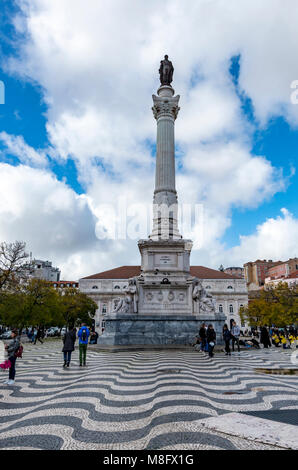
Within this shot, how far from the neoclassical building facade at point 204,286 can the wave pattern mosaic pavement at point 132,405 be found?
2164 inches

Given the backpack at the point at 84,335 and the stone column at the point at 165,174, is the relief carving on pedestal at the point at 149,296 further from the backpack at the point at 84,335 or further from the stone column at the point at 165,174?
the backpack at the point at 84,335

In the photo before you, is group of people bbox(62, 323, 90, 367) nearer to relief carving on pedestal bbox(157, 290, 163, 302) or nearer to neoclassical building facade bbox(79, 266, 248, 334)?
relief carving on pedestal bbox(157, 290, 163, 302)

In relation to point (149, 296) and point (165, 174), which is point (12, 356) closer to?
point (149, 296)

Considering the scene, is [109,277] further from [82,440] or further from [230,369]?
[82,440]

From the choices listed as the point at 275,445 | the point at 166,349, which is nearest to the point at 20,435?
the point at 275,445

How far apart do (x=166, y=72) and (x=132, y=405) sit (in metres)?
26.0

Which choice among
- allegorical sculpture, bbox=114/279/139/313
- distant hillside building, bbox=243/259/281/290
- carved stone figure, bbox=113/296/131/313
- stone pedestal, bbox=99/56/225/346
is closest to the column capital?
stone pedestal, bbox=99/56/225/346

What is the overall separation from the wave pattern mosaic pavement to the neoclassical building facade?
2164 inches

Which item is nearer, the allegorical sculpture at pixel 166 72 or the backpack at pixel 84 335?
the backpack at pixel 84 335

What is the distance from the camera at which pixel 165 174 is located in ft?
72.3

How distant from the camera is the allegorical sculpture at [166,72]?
83.6ft

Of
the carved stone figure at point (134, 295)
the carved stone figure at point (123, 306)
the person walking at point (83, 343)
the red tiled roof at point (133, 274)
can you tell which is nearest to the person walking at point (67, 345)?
the person walking at point (83, 343)

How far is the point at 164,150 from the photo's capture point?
74.0 ft

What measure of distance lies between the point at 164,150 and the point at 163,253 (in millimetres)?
7885
